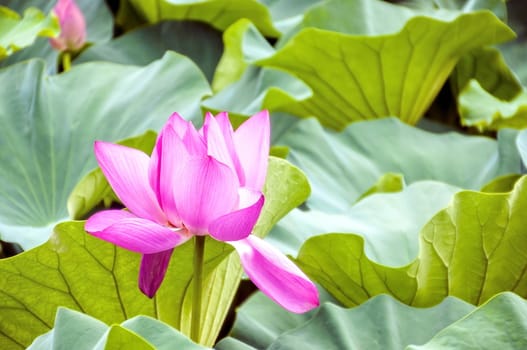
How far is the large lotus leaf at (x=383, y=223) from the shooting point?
109cm

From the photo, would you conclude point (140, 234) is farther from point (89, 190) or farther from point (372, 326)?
point (89, 190)

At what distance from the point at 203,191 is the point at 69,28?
100 centimetres

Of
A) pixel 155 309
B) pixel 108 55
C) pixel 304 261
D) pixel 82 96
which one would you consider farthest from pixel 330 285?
pixel 108 55

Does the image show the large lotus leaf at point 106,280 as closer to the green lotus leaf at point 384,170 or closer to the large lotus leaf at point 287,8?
the green lotus leaf at point 384,170

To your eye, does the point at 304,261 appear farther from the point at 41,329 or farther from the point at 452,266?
the point at 41,329

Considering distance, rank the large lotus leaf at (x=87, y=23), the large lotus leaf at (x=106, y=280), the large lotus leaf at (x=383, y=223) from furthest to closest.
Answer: the large lotus leaf at (x=87, y=23) → the large lotus leaf at (x=383, y=223) → the large lotus leaf at (x=106, y=280)

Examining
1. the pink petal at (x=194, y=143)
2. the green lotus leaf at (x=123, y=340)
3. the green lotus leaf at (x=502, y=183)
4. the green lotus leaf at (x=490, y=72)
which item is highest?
the pink petal at (x=194, y=143)

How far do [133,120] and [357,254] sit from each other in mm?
516

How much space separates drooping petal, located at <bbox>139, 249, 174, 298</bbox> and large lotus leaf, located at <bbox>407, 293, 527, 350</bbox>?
0.72 ft

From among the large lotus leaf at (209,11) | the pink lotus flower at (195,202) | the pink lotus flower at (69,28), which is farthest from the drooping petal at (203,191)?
the large lotus leaf at (209,11)

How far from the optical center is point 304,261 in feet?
3.26

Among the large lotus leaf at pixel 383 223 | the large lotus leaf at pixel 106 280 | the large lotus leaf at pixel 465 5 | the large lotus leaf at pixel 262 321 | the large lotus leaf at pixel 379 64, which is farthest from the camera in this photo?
the large lotus leaf at pixel 465 5

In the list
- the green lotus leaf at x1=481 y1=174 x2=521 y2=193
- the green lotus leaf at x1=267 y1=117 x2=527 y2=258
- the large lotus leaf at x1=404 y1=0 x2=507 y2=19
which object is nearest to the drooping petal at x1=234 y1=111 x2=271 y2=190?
the green lotus leaf at x1=267 y1=117 x2=527 y2=258

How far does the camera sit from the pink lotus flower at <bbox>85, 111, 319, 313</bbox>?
688mm
